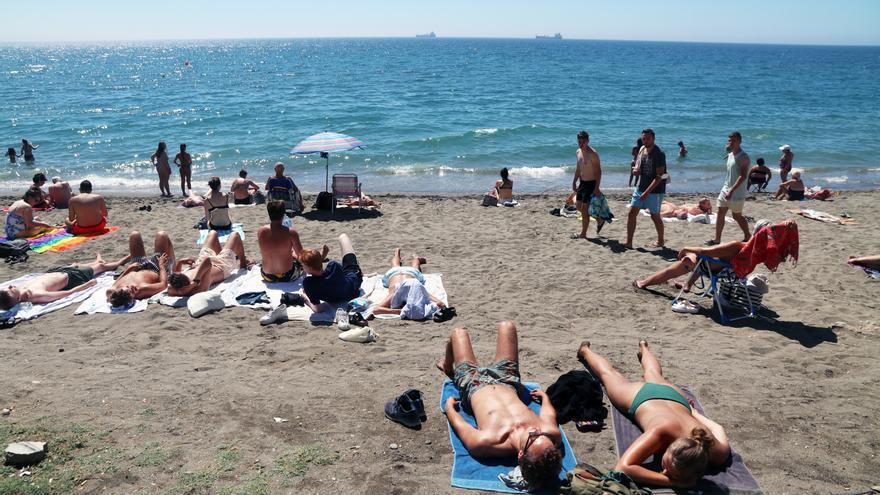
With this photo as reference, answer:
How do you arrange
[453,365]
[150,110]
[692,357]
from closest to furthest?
[453,365] < [692,357] < [150,110]

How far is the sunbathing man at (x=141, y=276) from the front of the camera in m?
6.90

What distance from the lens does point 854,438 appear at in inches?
171

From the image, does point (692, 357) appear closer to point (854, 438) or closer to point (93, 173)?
point (854, 438)

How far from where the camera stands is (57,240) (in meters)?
9.65

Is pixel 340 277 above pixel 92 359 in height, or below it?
above

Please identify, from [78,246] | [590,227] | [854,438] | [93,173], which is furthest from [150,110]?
[854,438]

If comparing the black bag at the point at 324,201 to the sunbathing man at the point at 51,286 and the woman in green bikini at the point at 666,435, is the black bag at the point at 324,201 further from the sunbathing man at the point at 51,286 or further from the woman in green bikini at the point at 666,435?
the woman in green bikini at the point at 666,435

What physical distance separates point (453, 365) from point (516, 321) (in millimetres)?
1637

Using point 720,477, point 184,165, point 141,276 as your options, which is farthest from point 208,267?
point 184,165

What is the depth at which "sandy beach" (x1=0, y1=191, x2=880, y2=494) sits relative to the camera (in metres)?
4.03

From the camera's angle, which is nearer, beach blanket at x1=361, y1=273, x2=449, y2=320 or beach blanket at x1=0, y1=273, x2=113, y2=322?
beach blanket at x1=0, y1=273, x2=113, y2=322

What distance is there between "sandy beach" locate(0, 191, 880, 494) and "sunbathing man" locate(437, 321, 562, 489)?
271mm

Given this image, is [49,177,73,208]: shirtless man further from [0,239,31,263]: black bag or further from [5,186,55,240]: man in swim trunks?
[0,239,31,263]: black bag

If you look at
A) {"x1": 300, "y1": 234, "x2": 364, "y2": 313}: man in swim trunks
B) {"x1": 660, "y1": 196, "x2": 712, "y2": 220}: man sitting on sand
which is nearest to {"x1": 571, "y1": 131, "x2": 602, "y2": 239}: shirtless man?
{"x1": 660, "y1": 196, "x2": 712, "y2": 220}: man sitting on sand
